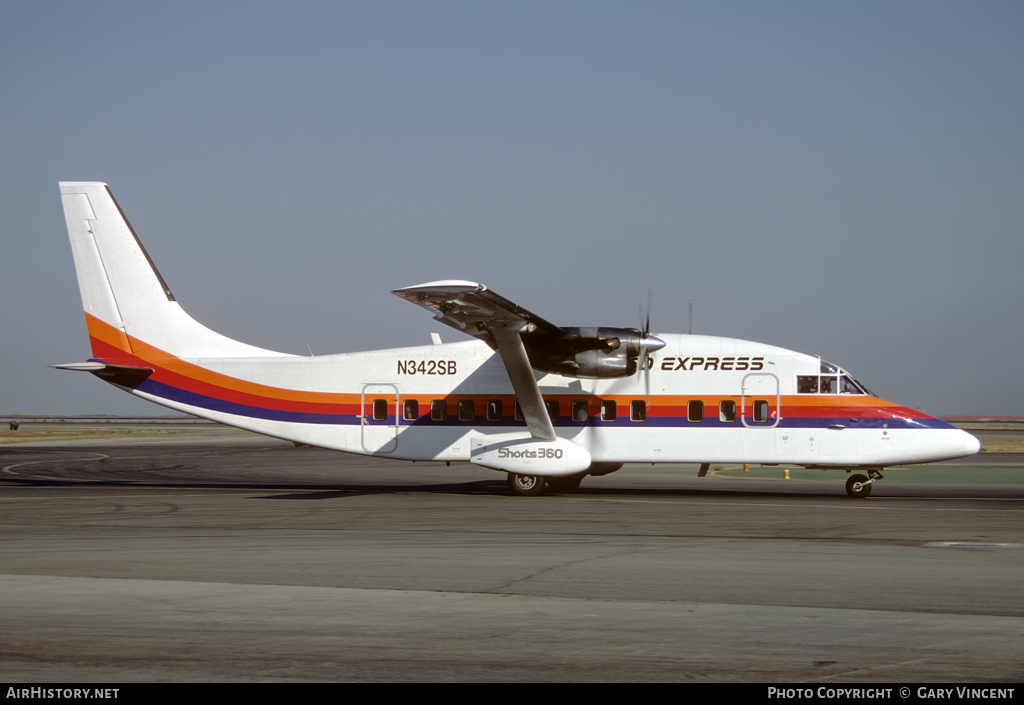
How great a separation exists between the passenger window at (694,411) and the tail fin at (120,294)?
10.9 meters

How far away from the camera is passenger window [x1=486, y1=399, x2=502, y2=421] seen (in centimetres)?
2439

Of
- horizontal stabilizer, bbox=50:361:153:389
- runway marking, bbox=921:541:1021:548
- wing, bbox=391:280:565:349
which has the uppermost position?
wing, bbox=391:280:565:349

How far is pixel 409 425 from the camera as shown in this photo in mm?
24953

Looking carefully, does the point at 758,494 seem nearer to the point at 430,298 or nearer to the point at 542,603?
the point at 430,298

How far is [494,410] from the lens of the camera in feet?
80.2

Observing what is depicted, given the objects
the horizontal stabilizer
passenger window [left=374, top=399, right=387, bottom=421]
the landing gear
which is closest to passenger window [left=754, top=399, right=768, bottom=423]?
the landing gear

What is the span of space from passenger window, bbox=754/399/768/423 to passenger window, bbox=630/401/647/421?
2594 mm

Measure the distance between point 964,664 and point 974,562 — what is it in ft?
18.9

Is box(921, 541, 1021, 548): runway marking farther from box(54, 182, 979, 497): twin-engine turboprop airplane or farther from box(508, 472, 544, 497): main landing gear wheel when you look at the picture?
box(508, 472, 544, 497): main landing gear wheel

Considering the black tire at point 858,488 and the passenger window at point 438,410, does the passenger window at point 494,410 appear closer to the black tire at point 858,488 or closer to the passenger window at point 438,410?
the passenger window at point 438,410

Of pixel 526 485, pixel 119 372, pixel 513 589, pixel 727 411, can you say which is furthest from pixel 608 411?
pixel 513 589

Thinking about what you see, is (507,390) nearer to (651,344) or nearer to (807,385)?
(651,344)

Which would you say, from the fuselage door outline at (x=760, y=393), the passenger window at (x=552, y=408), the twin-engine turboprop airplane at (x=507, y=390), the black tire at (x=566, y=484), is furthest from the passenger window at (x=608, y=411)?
the fuselage door outline at (x=760, y=393)
